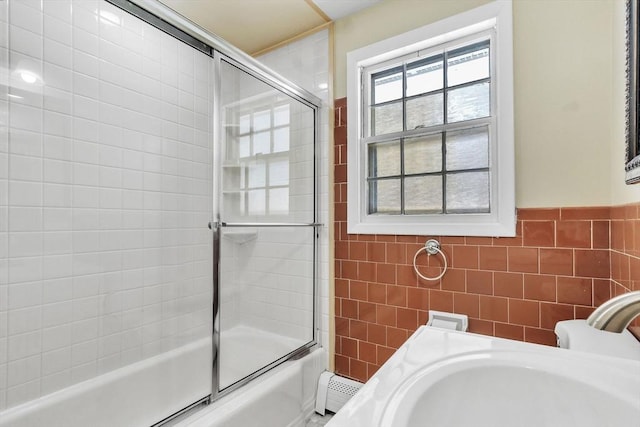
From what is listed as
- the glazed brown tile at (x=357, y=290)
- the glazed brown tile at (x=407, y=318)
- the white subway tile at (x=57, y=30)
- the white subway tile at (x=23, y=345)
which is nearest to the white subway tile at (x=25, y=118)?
the white subway tile at (x=57, y=30)

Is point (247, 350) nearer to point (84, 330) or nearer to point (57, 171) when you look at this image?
point (84, 330)

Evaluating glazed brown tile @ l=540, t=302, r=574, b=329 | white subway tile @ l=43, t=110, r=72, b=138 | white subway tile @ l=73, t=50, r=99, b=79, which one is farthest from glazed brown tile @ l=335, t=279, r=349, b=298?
white subway tile @ l=73, t=50, r=99, b=79

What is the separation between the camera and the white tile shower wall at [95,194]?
4.50 ft

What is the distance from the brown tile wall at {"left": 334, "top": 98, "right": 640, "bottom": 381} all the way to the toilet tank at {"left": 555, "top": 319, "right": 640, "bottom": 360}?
196 mm

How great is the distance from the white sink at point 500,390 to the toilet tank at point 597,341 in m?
0.18

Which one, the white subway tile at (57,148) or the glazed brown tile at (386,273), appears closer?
the white subway tile at (57,148)

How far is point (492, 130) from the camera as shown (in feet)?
5.39

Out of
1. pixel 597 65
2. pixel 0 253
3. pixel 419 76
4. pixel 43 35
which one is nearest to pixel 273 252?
pixel 0 253

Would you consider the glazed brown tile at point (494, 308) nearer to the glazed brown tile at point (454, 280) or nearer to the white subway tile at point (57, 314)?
the glazed brown tile at point (454, 280)

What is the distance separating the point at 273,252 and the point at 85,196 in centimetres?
102

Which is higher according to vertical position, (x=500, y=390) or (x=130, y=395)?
(x=500, y=390)

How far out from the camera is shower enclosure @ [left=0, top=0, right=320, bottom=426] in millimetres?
1385

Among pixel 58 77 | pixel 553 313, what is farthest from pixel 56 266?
pixel 553 313

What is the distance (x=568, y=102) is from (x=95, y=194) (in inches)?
89.1
